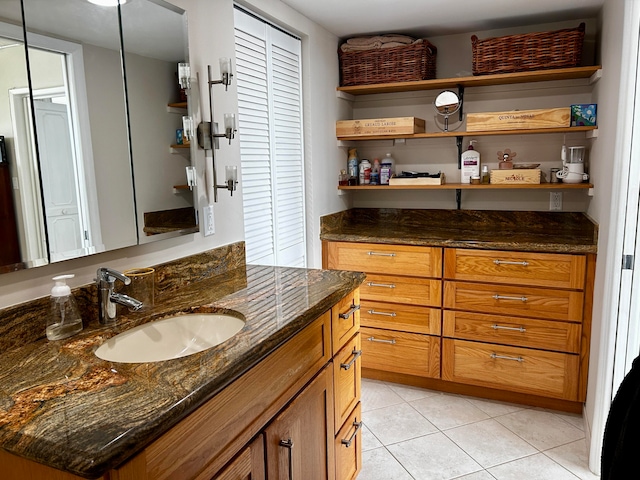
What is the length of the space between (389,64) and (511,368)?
6.19 ft

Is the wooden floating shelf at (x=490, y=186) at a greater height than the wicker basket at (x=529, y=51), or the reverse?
the wicker basket at (x=529, y=51)

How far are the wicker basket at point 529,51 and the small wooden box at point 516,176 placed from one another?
21.8 inches

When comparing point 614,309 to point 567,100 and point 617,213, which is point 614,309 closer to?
point 617,213

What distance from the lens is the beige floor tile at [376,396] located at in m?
2.74

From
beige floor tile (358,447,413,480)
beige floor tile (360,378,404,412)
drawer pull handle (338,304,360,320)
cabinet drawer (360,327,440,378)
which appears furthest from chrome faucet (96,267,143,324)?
cabinet drawer (360,327,440,378)

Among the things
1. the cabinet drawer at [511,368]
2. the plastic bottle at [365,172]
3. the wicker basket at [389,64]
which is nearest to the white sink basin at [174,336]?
the cabinet drawer at [511,368]

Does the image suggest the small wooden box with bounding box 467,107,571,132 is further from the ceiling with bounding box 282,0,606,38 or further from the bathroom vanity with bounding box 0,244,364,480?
the bathroom vanity with bounding box 0,244,364,480

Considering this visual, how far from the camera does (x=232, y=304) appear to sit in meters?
1.55

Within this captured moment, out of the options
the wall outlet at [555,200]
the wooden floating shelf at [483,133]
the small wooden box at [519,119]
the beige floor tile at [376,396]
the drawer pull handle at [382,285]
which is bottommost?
the beige floor tile at [376,396]

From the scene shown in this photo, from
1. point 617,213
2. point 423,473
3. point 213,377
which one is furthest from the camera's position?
point 423,473

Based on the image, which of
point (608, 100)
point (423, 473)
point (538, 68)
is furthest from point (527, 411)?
point (538, 68)

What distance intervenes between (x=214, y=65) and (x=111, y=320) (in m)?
1.10

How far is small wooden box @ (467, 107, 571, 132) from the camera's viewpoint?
2615mm

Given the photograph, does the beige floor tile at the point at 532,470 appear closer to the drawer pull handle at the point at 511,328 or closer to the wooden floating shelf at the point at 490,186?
the drawer pull handle at the point at 511,328
